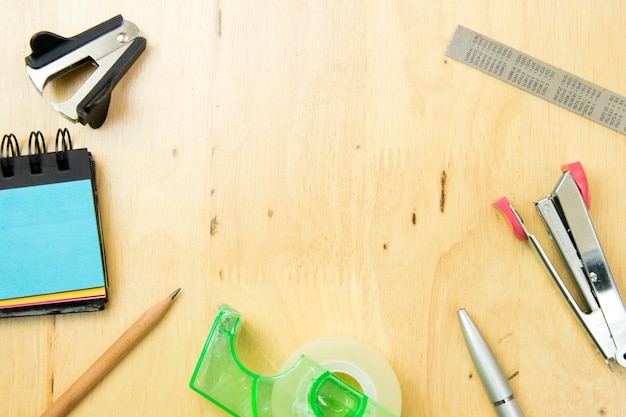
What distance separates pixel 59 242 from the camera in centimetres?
72

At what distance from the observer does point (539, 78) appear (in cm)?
72

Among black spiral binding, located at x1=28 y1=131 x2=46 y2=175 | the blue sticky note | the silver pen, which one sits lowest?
the silver pen

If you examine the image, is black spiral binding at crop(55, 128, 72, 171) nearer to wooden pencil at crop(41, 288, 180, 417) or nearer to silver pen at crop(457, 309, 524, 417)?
wooden pencil at crop(41, 288, 180, 417)

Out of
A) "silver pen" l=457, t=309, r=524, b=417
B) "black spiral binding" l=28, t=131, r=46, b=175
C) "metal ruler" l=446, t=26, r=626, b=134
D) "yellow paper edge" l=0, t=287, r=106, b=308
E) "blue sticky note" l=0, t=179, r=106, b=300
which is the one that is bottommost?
"silver pen" l=457, t=309, r=524, b=417

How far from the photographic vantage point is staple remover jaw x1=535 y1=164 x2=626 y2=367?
0.68 meters

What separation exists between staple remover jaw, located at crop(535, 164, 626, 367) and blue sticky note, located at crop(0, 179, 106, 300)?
52cm

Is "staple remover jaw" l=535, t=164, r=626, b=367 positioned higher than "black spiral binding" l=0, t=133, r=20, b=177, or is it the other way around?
"black spiral binding" l=0, t=133, r=20, b=177

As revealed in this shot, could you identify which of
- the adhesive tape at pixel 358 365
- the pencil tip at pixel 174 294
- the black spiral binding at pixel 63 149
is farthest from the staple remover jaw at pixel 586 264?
the black spiral binding at pixel 63 149

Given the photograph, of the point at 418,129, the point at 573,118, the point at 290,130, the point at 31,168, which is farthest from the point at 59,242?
the point at 573,118

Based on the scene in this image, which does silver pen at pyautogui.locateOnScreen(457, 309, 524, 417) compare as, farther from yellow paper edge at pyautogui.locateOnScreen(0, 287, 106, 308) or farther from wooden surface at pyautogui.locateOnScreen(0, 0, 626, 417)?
yellow paper edge at pyautogui.locateOnScreen(0, 287, 106, 308)

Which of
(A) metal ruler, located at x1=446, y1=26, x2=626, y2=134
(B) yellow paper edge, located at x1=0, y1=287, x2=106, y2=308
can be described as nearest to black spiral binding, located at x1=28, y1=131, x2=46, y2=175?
(B) yellow paper edge, located at x1=0, y1=287, x2=106, y2=308

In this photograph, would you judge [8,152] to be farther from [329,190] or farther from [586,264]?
[586,264]

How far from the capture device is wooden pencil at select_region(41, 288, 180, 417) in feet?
2.29

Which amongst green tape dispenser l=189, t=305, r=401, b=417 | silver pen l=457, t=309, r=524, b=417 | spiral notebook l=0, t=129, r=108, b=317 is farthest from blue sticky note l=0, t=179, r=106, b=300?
silver pen l=457, t=309, r=524, b=417
